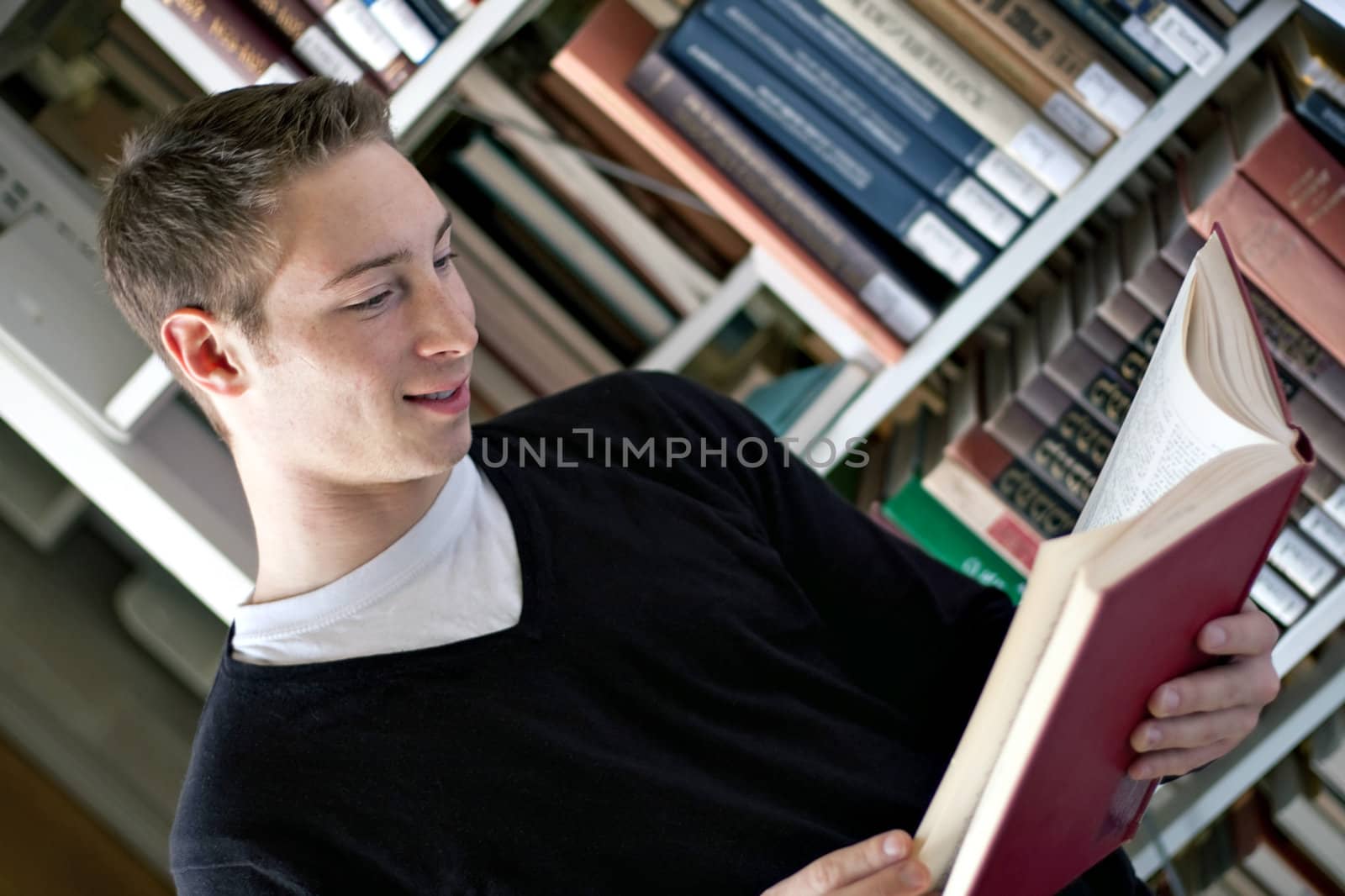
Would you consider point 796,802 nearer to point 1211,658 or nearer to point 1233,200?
point 1211,658

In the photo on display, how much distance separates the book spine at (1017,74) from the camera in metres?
1.12

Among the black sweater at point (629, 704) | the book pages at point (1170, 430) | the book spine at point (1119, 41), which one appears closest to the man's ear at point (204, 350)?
the black sweater at point (629, 704)

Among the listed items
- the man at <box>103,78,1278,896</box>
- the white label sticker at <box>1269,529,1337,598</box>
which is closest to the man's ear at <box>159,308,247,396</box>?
the man at <box>103,78,1278,896</box>

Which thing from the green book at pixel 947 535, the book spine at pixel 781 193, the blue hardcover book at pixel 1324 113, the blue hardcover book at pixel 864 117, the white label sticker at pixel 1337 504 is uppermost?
the blue hardcover book at pixel 1324 113

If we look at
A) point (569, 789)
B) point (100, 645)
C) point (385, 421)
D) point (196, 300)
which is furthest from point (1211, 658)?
point (100, 645)

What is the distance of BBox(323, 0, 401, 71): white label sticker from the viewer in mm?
1140

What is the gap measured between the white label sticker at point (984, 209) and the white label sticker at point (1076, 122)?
94mm

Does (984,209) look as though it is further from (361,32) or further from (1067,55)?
(361,32)

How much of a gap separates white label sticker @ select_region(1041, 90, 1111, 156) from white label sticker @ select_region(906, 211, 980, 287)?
15 cm

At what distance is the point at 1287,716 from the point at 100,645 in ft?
5.58

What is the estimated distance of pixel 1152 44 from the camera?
1.11 metres

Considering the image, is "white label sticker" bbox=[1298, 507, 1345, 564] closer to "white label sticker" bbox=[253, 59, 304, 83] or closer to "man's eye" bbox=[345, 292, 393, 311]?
"man's eye" bbox=[345, 292, 393, 311]

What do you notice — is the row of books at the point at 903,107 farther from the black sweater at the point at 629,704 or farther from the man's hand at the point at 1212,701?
the man's hand at the point at 1212,701

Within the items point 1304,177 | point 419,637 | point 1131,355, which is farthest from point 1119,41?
point 419,637
